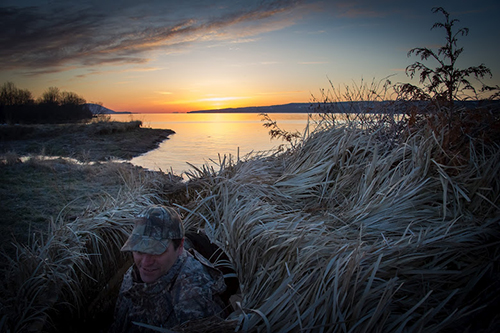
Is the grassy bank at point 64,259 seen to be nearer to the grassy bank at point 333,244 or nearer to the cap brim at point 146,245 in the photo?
the grassy bank at point 333,244

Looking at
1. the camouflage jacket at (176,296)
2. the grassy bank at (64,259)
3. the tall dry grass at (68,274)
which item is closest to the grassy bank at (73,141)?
the grassy bank at (64,259)

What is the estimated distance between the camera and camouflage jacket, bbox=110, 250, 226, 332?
6.07 feet

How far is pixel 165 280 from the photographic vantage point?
1.92 m

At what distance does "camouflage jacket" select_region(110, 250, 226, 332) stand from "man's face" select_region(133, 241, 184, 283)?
4 centimetres

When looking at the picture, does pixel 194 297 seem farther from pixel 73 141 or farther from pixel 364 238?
pixel 73 141

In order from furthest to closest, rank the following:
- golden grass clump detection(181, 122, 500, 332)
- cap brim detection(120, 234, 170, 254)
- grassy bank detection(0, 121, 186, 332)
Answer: grassy bank detection(0, 121, 186, 332) → cap brim detection(120, 234, 170, 254) → golden grass clump detection(181, 122, 500, 332)

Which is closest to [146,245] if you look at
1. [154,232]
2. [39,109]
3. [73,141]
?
[154,232]

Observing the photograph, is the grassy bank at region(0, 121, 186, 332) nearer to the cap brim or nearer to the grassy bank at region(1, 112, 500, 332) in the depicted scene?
the grassy bank at region(1, 112, 500, 332)

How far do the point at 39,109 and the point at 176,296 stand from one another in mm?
35505

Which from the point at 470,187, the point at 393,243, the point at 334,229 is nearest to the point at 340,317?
the point at 393,243

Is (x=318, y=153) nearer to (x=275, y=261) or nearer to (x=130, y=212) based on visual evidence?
(x=275, y=261)

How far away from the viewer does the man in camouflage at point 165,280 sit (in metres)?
1.85

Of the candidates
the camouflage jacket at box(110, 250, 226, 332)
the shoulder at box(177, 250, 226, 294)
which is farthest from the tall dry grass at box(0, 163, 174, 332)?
the shoulder at box(177, 250, 226, 294)

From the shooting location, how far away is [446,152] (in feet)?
7.20
